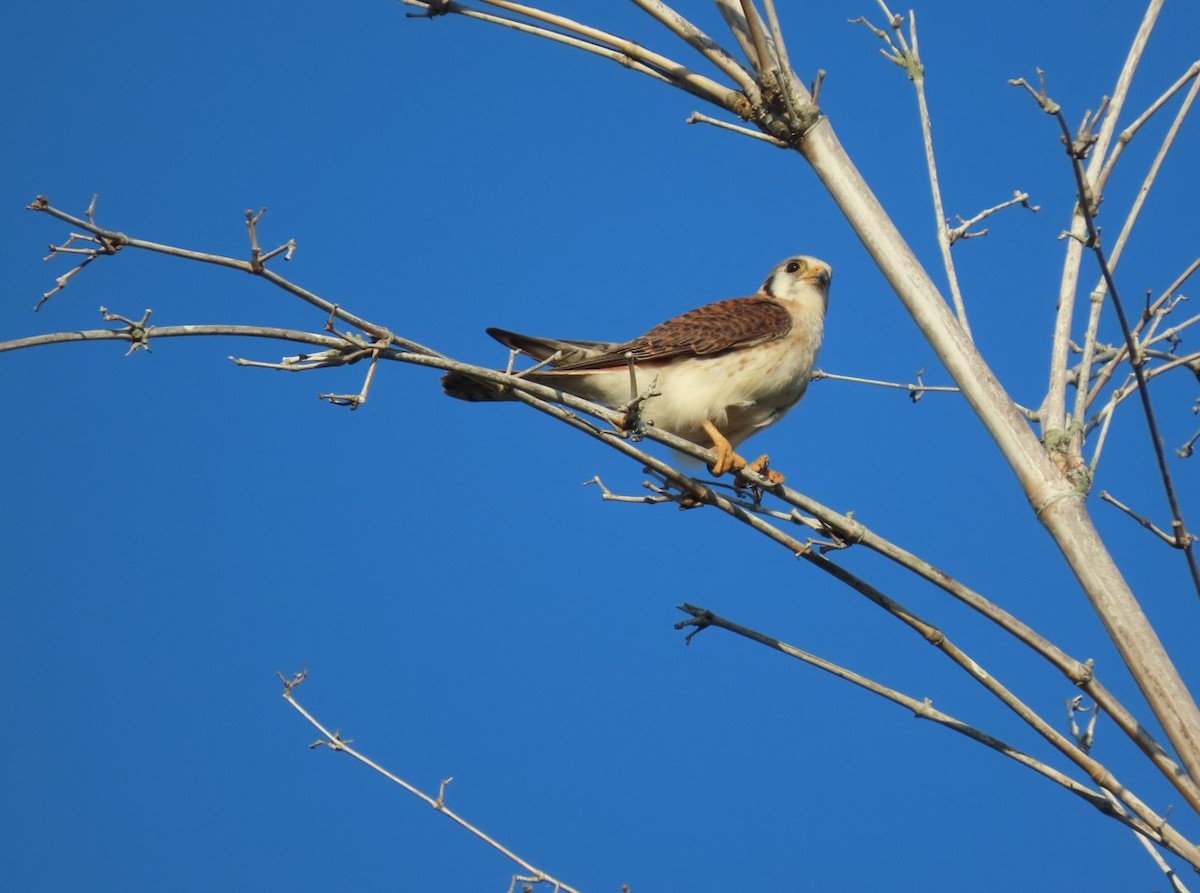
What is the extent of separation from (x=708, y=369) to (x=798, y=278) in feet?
4.29

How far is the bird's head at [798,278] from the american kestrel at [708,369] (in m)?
0.57

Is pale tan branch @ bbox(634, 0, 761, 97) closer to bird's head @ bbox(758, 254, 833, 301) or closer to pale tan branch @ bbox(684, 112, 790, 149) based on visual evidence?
pale tan branch @ bbox(684, 112, 790, 149)

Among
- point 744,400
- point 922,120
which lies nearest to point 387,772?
point 922,120

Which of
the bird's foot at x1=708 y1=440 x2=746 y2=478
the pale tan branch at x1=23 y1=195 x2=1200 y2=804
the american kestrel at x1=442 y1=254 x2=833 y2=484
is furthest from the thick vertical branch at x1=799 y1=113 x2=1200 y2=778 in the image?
the american kestrel at x1=442 y1=254 x2=833 y2=484

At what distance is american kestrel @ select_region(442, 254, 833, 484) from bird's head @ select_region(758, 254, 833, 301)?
57cm

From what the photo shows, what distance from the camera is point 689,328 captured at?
4848mm

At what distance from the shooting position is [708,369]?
183 inches

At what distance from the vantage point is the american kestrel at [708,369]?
449 centimetres

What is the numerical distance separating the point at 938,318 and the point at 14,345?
5.05 feet

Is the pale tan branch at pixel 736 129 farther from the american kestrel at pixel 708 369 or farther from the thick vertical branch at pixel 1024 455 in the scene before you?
the american kestrel at pixel 708 369

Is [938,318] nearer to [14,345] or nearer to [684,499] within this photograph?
[684,499]

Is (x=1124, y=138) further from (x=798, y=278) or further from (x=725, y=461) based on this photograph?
(x=798, y=278)

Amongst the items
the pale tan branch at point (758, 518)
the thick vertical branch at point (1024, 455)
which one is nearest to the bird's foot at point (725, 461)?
the pale tan branch at point (758, 518)

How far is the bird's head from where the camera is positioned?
5641 millimetres
